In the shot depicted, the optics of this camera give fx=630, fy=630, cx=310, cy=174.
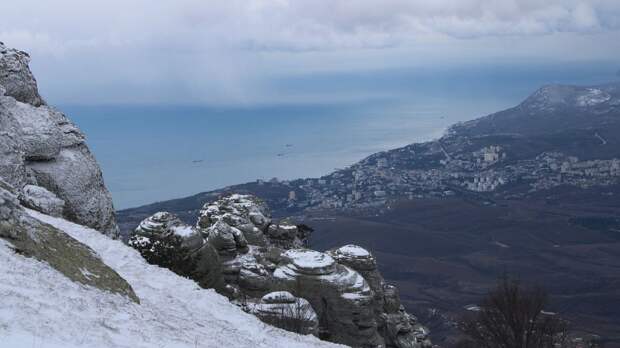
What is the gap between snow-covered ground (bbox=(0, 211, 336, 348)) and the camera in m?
10.7

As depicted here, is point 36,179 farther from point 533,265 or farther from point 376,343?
point 533,265

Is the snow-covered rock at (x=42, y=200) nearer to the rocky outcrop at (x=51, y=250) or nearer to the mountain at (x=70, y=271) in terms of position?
the mountain at (x=70, y=271)

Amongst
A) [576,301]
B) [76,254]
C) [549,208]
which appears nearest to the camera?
[76,254]

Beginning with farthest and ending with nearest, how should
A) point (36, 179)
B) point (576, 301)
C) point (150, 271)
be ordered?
point (576, 301)
point (36, 179)
point (150, 271)

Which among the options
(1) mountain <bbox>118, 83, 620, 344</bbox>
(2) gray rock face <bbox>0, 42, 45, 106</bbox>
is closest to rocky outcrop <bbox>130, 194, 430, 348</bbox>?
(2) gray rock face <bbox>0, 42, 45, 106</bbox>

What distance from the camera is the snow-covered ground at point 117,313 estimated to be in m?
10.7

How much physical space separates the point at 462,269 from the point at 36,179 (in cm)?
11517

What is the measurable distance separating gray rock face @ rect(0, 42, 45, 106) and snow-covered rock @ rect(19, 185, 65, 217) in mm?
6252

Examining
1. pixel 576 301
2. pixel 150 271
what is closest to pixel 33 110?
→ pixel 150 271

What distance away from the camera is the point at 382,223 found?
6565 inches

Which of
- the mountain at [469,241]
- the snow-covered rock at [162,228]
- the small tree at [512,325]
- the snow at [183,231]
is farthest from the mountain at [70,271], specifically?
the mountain at [469,241]

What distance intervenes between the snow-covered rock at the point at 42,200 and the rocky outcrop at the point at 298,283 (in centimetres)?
429

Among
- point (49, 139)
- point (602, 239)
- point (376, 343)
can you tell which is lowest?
point (602, 239)

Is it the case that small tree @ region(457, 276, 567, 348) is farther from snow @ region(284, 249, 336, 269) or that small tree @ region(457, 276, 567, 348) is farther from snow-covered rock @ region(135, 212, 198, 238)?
snow-covered rock @ region(135, 212, 198, 238)
